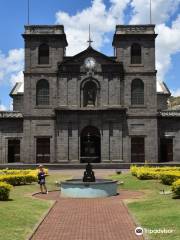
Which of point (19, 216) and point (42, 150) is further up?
point (42, 150)

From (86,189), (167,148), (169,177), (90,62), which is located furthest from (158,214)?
(167,148)

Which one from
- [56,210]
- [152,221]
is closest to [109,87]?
[56,210]

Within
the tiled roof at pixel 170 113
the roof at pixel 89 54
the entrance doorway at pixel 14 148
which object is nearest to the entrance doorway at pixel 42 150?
the entrance doorway at pixel 14 148

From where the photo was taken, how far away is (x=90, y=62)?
52.5 metres

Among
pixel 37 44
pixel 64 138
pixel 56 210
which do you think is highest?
pixel 37 44

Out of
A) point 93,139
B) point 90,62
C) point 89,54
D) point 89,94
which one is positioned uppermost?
point 89,54

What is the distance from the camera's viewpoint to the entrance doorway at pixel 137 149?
5206cm

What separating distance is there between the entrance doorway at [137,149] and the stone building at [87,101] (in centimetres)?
11

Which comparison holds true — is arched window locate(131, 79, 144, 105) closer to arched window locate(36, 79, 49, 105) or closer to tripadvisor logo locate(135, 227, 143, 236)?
arched window locate(36, 79, 49, 105)

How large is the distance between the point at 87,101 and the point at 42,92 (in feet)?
17.2

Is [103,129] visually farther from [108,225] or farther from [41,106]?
[108,225]

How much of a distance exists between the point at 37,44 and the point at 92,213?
36881 millimetres

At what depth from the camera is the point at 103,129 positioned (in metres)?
51.8

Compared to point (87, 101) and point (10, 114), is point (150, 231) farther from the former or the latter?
point (10, 114)
